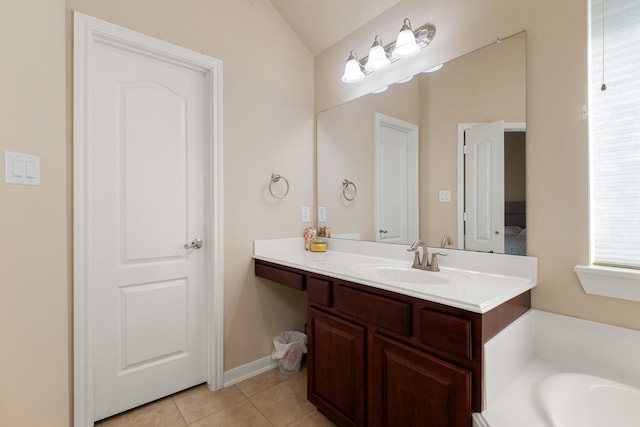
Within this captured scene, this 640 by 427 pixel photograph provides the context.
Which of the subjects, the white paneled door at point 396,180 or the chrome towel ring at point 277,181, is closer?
the white paneled door at point 396,180

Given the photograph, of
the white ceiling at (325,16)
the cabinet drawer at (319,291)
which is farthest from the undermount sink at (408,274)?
the white ceiling at (325,16)

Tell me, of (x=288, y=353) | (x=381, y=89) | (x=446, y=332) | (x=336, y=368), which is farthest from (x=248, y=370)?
(x=381, y=89)

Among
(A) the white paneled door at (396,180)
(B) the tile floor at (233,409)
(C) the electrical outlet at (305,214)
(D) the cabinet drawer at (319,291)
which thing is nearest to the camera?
(D) the cabinet drawer at (319,291)

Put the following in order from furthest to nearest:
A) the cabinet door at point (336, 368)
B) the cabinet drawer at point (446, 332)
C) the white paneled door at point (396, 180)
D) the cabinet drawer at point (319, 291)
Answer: the white paneled door at point (396, 180) < the cabinet drawer at point (319, 291) < the cabinet door at point (336, 368) < the cabinet drawer at point (446, 332)

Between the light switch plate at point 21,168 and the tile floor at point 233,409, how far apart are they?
53.2 inches

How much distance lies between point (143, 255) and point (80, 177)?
1.72ft

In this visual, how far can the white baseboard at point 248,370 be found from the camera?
1.97m

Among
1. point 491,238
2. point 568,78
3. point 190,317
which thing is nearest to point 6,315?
point 190,317

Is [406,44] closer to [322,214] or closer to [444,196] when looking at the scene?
[444,196]

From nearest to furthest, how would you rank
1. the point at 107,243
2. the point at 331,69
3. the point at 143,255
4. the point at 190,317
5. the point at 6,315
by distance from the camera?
the point at 6,315
the point at 107,243
the point at 143,255
the point at 190,317
the point at 331,69

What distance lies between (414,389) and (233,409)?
45.0 inches

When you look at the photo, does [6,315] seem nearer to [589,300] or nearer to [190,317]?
[190,317]

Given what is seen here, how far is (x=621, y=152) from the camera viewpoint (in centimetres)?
115

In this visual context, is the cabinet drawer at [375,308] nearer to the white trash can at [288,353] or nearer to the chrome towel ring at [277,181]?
the white trash can at [288,353]
